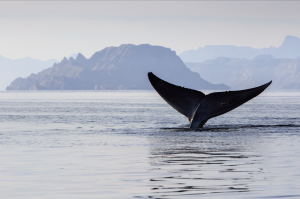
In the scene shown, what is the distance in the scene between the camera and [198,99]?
720 inches

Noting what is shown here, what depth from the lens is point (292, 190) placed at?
962cm

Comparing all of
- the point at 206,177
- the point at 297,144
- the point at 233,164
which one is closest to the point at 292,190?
the point at 206,177

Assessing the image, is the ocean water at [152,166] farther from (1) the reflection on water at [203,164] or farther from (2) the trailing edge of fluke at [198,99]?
(2) the trailing edge of fluke at [198,99]

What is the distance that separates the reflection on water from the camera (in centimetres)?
1007

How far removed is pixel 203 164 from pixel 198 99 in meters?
5.51

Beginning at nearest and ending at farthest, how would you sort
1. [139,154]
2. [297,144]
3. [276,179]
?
[276,179], [139,154], [297,144]

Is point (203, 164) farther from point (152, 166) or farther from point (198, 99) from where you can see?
point (198, 99)

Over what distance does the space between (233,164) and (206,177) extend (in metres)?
2.23

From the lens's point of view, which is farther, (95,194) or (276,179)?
(276,179)

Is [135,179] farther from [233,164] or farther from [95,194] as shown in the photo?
[233,164]

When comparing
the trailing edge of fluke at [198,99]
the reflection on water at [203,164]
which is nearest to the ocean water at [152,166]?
the reflection on water at [203,164]

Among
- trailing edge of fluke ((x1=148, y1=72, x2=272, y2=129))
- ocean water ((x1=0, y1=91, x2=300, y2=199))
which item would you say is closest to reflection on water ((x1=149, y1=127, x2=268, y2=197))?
ocean water ((x1=0, y1=91, x2=300, y2=199))

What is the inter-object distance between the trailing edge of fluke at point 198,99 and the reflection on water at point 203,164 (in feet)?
4.54

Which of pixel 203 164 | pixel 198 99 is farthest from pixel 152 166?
pixel 198 99
